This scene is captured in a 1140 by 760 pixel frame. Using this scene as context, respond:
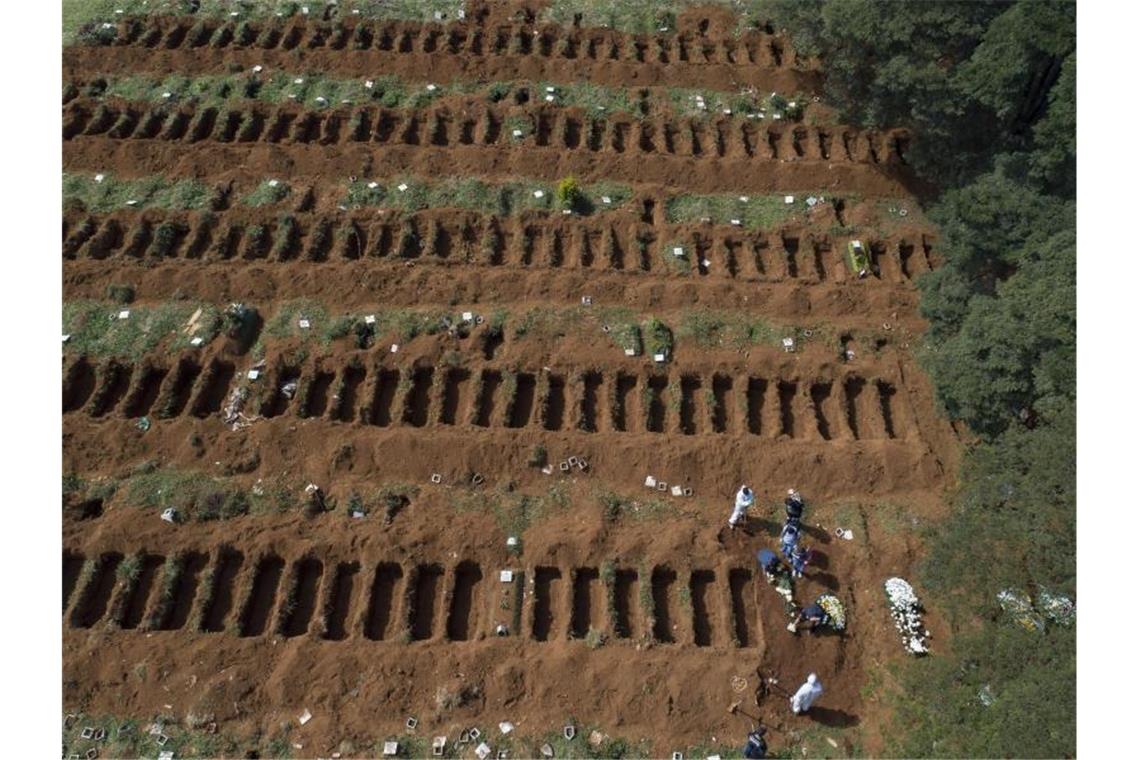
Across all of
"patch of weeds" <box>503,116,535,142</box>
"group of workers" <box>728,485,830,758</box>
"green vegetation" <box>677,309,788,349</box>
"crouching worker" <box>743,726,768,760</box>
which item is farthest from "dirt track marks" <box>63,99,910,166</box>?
"crouching worker" <box>743,726,768,760</box>

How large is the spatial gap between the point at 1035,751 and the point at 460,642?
9.31 metres

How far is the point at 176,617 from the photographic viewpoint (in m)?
13.7

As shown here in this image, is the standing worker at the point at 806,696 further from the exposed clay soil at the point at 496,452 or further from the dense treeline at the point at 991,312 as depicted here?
the dense treeline at the point at 991,312

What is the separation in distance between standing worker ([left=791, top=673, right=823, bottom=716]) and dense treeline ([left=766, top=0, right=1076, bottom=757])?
1.55 m

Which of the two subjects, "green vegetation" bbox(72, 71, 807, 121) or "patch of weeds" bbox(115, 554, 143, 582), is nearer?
"patch of weeds" bbox(115, 554, 143, 582)

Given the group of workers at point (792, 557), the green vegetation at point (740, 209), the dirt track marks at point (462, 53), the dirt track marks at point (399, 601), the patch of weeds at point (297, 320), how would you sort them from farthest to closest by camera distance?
the dirt track marks at point (462, 53) < the green vegetation at point (740, 209) < the patch of weeds at point (297, 320) < the dirt track marks at point (399, 601) < the group of workers at point (792, 557)

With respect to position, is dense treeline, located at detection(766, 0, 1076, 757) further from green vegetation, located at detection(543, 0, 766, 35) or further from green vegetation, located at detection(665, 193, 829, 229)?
green vegetation, located at detection(543, 0, 766, 35)

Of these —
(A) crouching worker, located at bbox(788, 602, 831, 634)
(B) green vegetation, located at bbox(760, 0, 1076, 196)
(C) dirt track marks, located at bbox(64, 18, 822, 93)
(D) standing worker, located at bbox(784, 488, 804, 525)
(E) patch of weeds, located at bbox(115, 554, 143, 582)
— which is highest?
(B) green vegetation, located at bbox(760, 0, 1076, 196)

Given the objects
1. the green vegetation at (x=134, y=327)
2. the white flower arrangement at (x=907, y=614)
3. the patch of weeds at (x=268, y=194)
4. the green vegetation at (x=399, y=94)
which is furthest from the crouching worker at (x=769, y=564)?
the patch of weeds at (x=268, y=194)

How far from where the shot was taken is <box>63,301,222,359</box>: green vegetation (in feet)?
55.4

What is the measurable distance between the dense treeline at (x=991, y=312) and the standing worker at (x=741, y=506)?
3515 millimetres

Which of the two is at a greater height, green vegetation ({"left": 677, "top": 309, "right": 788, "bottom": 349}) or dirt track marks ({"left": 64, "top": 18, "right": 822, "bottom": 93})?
dirt track marks ({"left": 64, "top": 18, "right": 822, "bottom": 93})

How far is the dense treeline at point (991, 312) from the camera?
465 inches

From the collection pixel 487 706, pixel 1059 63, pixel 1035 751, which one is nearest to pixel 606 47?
pixel 1059 63
